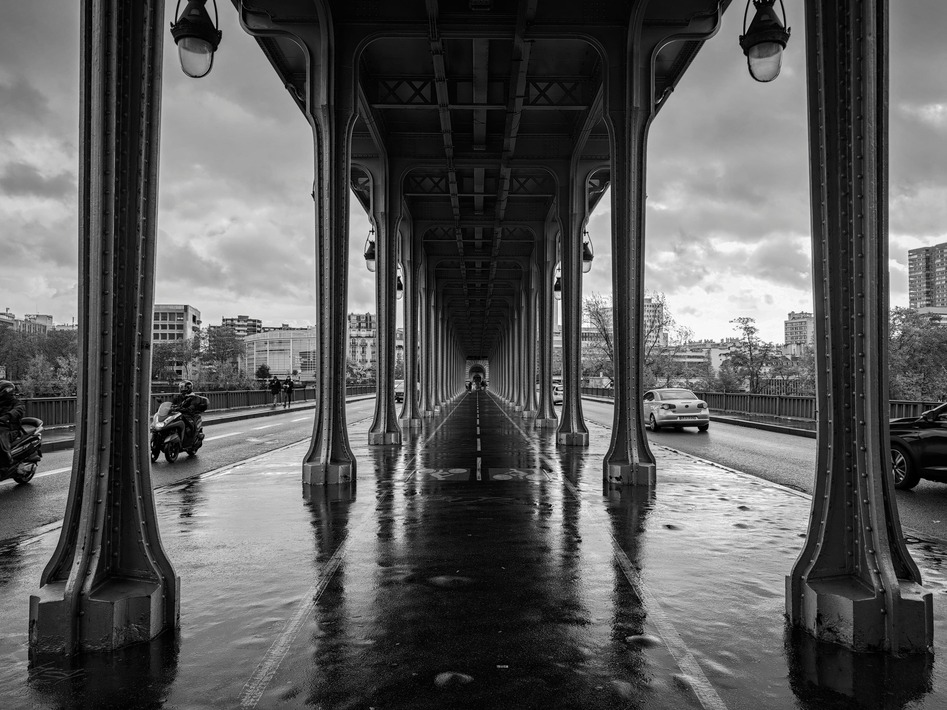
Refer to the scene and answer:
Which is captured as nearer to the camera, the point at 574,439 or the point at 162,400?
the point at 574,439

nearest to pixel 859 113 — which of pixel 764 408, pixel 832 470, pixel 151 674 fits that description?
pixel 832 470

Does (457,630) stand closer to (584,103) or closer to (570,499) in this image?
(570,499)

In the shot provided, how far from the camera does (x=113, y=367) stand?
4.36m

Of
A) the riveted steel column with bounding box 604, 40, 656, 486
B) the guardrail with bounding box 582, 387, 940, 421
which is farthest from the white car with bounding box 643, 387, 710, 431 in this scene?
the riveted steel column with bounding box 604, 40, 656, 486

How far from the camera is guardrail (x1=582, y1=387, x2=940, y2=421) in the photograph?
2036 centimetres

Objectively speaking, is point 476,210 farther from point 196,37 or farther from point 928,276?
point 928,276

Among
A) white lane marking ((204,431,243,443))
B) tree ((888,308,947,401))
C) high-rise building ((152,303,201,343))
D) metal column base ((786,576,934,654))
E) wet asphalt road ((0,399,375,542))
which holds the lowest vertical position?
white lane marking ((204,431,243,443))

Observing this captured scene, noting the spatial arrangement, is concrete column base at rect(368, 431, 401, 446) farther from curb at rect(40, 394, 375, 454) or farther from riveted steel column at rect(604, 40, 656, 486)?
riveted steel column at rect(604, 40, 656, 486)

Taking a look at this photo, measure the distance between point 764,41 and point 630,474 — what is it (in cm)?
625

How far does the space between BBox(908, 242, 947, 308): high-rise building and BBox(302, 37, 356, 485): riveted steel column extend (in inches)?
6604

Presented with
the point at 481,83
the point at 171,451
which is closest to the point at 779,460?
the point at 481,83

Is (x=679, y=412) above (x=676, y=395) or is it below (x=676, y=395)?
below

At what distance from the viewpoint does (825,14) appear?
450 centimetres

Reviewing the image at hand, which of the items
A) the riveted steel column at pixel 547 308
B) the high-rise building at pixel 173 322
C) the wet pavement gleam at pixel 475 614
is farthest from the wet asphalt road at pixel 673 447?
the high-rise building at pixel 173 322
